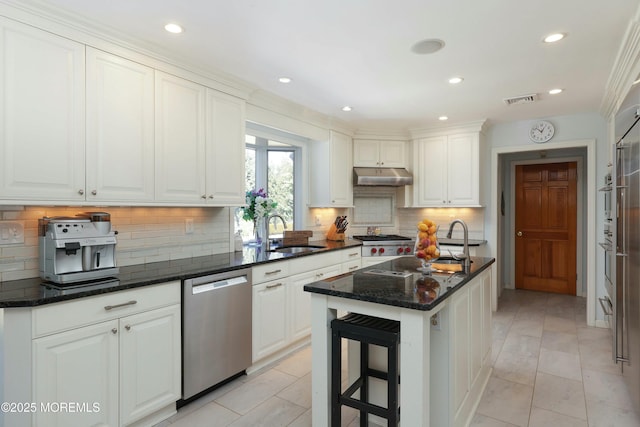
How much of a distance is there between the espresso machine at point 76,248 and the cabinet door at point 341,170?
9.28 feet

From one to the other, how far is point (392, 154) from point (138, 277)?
3818 millimetres

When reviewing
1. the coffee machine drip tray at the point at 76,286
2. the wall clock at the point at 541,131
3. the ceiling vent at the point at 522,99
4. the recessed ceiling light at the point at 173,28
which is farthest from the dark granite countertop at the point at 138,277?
the wall clock at the point at 541,131

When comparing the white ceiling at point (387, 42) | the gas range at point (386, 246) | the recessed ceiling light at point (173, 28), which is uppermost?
the white ceiling at point (387, 42)

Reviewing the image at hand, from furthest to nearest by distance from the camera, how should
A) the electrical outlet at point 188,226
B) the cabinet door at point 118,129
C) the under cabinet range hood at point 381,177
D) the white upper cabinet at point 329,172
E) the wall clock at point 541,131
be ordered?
1. the under cabinet range hood at point 381,177
2. the white upper cabinet at point 329,172
3. the wall clock at point 541,131
4. the electrical outlet at point 188,226
5. the cabinet door at point 118,129

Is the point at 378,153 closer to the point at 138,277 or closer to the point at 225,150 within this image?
the point at 225,150

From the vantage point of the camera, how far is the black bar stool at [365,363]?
5.72ft

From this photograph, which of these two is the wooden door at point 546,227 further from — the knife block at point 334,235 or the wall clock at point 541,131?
the knife block at point 334,235

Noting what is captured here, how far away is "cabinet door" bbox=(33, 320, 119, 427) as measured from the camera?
169 cm

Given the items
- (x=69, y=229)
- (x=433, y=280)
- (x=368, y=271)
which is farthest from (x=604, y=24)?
(x=69, y=229)

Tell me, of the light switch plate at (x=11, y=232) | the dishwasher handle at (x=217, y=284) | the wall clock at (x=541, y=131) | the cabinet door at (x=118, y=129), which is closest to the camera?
the light switch plate at (x=11, y=232)

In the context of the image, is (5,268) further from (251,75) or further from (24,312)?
(251,75)

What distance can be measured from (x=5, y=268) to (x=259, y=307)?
1.62 m

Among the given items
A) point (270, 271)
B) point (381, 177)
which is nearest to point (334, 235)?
point (381, 177)

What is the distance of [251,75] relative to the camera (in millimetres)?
2982
